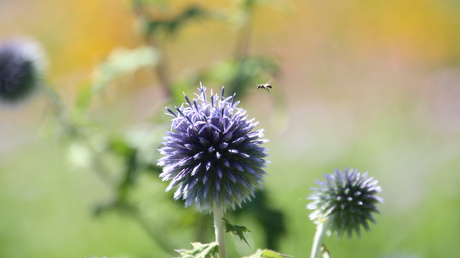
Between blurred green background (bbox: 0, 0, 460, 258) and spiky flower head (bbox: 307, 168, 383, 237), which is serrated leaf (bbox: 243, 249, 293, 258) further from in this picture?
blurred green background (bbox: 0, 0, 460, 258)

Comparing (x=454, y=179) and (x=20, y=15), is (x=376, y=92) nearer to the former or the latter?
(x=454, y=179)

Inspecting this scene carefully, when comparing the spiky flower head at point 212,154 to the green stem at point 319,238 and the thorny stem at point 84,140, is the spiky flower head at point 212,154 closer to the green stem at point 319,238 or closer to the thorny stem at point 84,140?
the green stem at point 319,238

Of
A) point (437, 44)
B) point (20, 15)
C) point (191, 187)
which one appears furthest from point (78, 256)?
point (20, 15)

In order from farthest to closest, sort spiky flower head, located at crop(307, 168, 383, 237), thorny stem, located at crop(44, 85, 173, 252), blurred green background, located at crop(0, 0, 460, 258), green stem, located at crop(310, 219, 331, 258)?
1. blurred green background, located at crop(0, 0, 460, 258)
2. thorny stem, located at crop(44, 85, 173, 252)
3. spiky flower head, located at crop(307, 168, 383, 237)
4. green stem, located at crop(310, 219, 331, 258)

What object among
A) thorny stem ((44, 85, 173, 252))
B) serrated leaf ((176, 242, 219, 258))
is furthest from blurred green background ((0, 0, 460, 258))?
serrated leaf ((176, 242, 219, 258))

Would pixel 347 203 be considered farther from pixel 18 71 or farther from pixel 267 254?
pixel 18 71

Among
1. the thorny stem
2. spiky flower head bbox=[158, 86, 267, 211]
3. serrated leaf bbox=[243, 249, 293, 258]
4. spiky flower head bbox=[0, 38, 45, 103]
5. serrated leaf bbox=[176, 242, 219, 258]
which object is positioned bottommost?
serrated leaf bbox=[243, 249, 293, 258]

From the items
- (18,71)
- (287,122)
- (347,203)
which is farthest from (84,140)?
(287,122)

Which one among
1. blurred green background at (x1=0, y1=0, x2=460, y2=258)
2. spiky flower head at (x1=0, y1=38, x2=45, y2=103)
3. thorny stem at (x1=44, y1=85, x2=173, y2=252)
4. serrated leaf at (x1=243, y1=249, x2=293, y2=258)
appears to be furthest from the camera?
blurred green background at (x1=0, y1=0, x2=460, y2=258)
